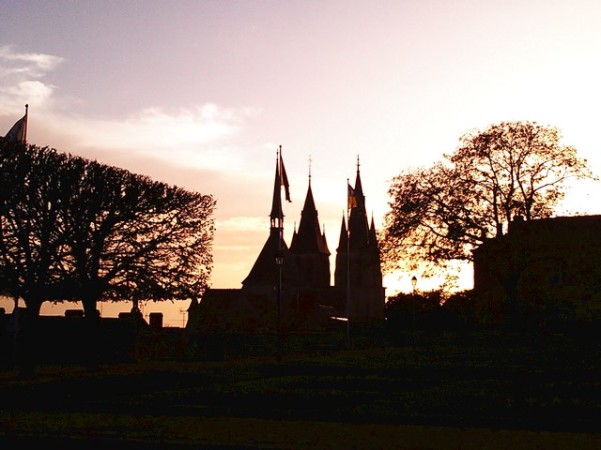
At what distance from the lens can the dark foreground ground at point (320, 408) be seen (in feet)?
42.6

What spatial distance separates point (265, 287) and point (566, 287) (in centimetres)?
5864

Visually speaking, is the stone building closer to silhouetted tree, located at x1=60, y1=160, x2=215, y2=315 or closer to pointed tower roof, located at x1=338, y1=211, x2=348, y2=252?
silhouetted tree, located at x1=60, y1=160, x2=215, y2=315

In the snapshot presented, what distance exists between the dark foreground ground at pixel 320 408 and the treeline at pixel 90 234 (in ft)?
29.8

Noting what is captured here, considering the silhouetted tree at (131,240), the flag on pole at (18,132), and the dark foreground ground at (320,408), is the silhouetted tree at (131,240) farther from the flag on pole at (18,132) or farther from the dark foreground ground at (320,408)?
the dark foreground ground at (320,408)

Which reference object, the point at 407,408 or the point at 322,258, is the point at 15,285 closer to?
the point at 407,408

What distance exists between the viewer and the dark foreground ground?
42.6 feet

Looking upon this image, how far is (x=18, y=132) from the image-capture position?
37188mm

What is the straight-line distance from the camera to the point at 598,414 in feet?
50.3

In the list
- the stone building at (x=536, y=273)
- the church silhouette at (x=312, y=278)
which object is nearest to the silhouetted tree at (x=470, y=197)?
Answer: the stone building at (x=536, y=273)

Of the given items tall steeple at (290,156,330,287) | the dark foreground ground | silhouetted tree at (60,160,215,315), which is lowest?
the dark foreground ground

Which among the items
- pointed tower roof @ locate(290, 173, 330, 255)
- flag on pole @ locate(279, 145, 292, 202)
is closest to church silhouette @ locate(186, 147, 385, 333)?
pointed tower roof @ locate(290, 173, 330, 255)

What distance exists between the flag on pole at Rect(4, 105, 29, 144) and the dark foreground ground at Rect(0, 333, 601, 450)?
1229 cm

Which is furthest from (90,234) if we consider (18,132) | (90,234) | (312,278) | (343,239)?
(312,278)

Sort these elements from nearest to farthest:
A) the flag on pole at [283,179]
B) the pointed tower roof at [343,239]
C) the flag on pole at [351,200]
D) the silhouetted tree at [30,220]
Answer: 1. the silhouetted tree at [30,220]
2. the flag on pole at [283,179]
3. the flag on pole at [351,200]
4. the pointed tower roof at [343,239]
